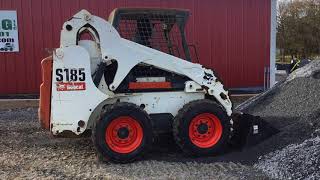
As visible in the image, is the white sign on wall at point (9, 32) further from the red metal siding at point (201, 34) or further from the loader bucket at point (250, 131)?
the loader bucket at point (250, 131)

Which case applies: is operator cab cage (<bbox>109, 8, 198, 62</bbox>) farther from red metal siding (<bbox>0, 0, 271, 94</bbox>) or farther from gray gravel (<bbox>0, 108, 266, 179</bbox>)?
red metal siding (<bbox>0, 0, 271, 94</bbox>)

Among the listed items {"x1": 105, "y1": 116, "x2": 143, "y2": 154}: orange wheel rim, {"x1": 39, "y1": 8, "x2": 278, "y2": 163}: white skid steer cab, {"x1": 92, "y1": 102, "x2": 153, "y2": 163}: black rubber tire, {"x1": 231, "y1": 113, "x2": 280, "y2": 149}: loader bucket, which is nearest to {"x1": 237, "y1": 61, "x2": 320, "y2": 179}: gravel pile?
{"x1": 231, "y1": 113, "x2": 280, "y2": 149}: loader bucket

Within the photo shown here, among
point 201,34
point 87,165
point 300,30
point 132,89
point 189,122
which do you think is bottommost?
point 87,165

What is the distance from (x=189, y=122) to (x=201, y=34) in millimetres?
7556

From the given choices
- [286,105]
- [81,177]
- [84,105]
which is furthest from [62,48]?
[286,105]

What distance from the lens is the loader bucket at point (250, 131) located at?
718 cm

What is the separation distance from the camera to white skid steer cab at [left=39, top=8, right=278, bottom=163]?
6605mm

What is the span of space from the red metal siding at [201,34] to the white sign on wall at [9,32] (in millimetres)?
134

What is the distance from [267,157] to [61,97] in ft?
9.90

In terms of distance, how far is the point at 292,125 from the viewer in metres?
7.46

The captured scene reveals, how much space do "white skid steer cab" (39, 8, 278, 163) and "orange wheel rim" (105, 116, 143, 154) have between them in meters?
0.01

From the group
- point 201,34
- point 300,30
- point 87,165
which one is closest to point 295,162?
point 87,165

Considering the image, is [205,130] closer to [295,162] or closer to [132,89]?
[132,89]

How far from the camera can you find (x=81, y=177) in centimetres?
595
